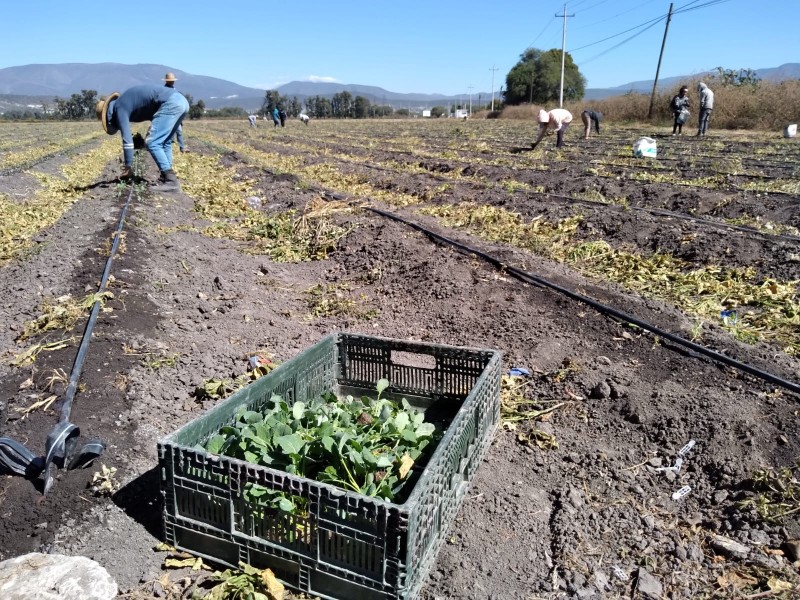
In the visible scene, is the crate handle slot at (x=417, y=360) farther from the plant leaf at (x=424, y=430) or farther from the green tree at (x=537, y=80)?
the green tree at (x=537, y=80)

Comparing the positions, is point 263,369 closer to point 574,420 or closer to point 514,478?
point 514,478

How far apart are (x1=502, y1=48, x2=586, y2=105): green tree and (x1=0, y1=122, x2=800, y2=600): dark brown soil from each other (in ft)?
→ 184

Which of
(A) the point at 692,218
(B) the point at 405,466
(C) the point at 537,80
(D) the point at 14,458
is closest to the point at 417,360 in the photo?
(B) the point at 405,466

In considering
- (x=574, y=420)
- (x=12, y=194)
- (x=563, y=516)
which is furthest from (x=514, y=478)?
(x=12, y=194)

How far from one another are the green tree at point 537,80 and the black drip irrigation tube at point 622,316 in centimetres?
5558

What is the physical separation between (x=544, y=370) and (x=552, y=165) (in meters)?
10.3

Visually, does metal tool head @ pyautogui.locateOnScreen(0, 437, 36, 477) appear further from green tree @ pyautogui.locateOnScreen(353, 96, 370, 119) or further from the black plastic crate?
green tree @ pyautogui.locateOnScreen(353, 96, 370, 119)

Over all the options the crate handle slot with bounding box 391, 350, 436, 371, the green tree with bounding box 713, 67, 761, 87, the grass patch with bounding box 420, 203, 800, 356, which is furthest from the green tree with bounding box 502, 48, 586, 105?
the crate handle slot with bounding box 391, 350, 436, 371

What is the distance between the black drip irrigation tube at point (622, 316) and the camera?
12.1 ft

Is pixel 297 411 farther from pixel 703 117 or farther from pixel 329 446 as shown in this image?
pixel 703 117

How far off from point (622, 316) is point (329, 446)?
10.3 ft

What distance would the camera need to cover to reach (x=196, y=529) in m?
2.29

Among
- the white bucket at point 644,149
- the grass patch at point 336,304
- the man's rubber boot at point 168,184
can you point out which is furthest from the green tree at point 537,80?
the grass patch at point 336,304

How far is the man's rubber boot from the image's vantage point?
32.9 ft
